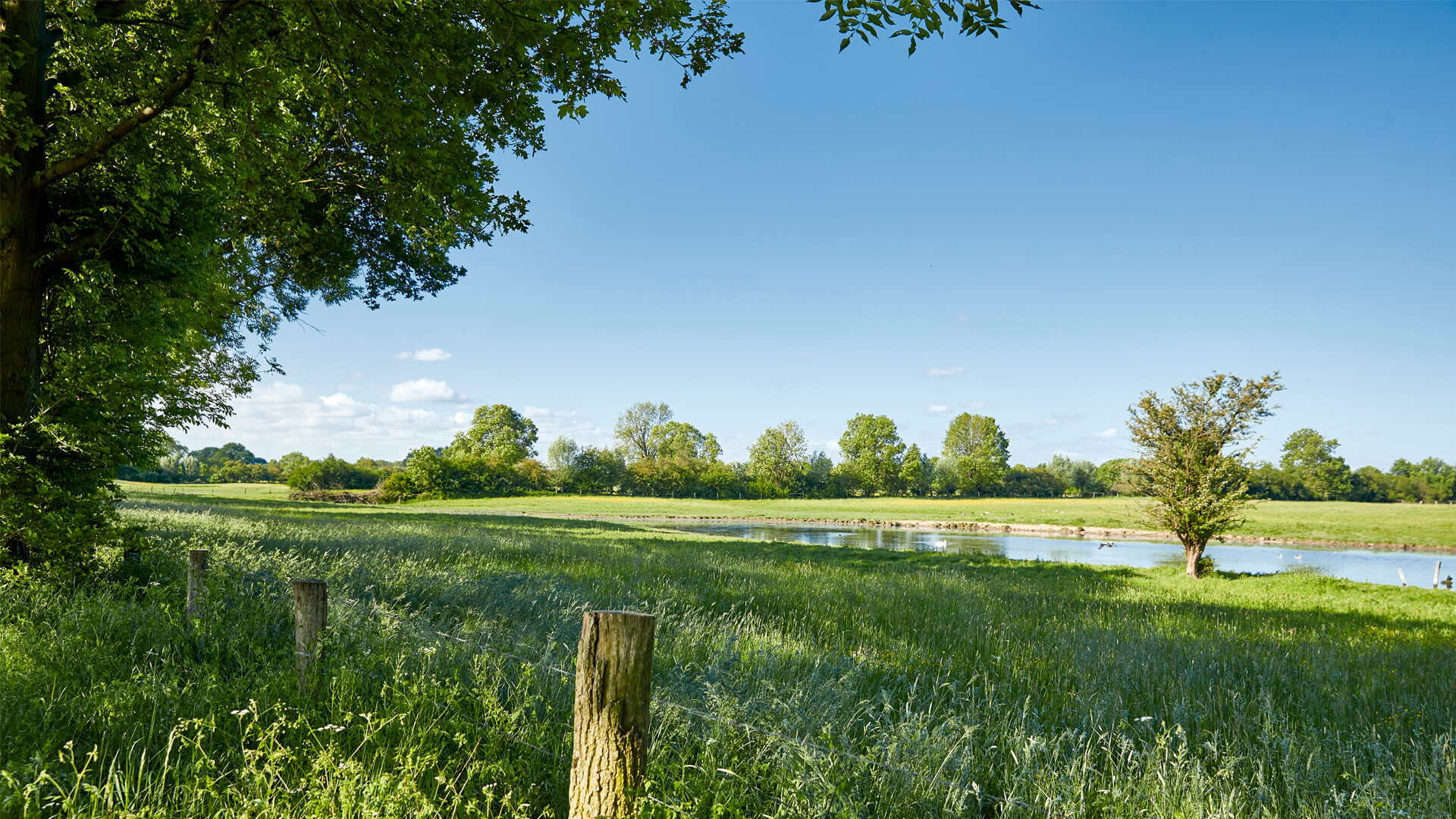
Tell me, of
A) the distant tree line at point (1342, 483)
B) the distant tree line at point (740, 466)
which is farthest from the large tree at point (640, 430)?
the distant tree line at point (1342, 483)

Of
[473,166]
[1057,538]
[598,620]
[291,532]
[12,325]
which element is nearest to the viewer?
[598,620]

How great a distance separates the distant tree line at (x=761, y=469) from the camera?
76.2 metres

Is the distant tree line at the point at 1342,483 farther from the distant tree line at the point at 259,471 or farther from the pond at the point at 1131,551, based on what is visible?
the distant tree line at the point at 259,471

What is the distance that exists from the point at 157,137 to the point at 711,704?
8706 mm

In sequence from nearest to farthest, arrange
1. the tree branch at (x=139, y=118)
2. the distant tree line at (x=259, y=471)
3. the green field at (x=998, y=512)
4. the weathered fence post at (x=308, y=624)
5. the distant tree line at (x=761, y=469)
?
the weathered fence post at (x=308, y=624) < the tree branch at (x=139, y=118) < the green field at (x=998, y=512) < the distant tree line at (x=259, y=471) < the distant tree line at (x=761, y=469)

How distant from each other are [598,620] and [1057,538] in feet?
144

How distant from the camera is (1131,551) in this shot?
3186 centimetres

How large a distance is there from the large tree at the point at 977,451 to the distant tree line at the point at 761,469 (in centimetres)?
18

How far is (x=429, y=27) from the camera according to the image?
21.7ft

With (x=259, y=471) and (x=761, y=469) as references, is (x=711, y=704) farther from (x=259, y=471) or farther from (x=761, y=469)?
(x=259, y=471)

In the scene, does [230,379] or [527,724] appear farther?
[230,379]

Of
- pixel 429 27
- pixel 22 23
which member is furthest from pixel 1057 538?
pixel 22 23

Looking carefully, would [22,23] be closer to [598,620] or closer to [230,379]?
[598,620]

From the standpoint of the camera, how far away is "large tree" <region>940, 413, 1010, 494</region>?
90.6m
